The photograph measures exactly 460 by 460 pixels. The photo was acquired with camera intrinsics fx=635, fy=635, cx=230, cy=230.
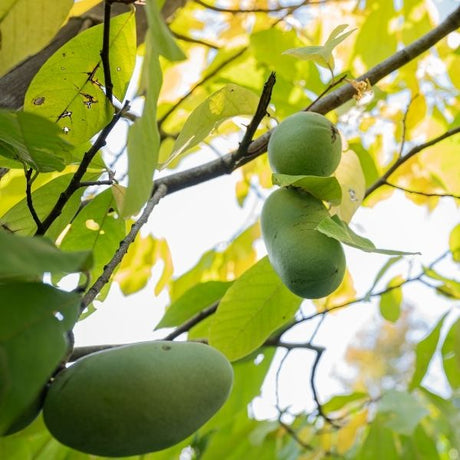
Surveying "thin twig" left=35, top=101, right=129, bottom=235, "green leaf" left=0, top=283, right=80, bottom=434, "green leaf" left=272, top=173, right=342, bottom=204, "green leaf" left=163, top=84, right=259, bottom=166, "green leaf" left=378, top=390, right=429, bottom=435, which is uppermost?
"green leaf" left=0, top=283, right=80, bottom=434

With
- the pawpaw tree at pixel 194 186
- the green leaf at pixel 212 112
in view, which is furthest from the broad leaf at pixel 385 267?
the green leaf at pixel 212 112

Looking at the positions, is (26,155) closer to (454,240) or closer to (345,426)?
(454,240)

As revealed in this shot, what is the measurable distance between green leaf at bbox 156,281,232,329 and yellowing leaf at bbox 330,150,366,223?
0.38 m

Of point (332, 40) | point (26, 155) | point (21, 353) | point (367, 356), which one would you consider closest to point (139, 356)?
point (21, 353)

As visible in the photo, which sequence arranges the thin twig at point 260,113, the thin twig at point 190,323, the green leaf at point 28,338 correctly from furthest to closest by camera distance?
the thin twig at point 190,323
the thin twig at point 260,113
the green leaf at point 28,338

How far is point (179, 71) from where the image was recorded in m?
1.54

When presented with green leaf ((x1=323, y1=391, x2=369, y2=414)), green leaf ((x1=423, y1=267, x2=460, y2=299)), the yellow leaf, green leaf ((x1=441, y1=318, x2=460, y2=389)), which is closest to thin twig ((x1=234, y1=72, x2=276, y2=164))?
green leaf ((x1=423, y1=267, x2=460, y2=299))

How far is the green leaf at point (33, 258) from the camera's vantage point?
38 cm

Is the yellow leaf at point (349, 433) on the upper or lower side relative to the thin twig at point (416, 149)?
lower

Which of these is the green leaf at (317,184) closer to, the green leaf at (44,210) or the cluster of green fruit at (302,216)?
the cluster of green fruit at (302,216)

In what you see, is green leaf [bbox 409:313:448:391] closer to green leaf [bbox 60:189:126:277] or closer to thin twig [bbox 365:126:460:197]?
thin twig [bbox 365:126:460:197]

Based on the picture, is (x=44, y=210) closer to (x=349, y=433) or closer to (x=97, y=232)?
(x=97, y=232)

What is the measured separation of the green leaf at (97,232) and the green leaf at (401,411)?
2.46 feet

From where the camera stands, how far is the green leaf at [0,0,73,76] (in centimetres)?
57
